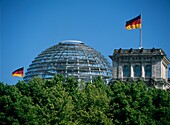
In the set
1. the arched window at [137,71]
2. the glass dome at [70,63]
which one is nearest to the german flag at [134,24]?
the arched window at [137,71]

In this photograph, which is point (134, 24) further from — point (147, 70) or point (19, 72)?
point (19, 72)

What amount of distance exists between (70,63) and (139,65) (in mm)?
54152

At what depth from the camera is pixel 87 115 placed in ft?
275

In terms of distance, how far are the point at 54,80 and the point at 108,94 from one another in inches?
390

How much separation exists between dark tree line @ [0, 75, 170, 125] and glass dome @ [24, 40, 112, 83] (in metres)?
73.5

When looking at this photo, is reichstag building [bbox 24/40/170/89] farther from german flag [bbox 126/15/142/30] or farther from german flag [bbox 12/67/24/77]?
german flag [bbox 126/15/142/30]

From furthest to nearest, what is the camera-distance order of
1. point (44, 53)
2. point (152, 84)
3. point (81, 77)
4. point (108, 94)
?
point (44, 53)
point (81, 77)
point (152, 84)
point (108, 94)

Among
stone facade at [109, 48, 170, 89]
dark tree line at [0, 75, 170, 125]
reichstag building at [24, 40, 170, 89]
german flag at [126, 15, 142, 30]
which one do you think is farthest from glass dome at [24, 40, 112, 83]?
dark tree line at [0, 75, 170, 125]

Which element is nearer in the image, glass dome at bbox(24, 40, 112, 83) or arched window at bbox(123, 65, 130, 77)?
arched window at bbox(123, 65, 130, 77)

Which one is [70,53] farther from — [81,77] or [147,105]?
[147,105]

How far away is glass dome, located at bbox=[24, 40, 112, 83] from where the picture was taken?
168m

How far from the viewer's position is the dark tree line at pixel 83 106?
274 feet

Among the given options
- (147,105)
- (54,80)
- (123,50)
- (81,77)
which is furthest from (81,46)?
(147,105)

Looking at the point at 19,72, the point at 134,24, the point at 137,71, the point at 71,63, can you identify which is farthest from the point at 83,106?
the point at 71,63
